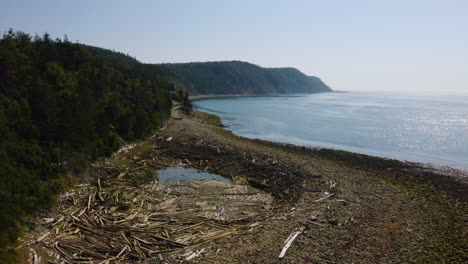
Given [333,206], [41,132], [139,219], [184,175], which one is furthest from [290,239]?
[41,132]

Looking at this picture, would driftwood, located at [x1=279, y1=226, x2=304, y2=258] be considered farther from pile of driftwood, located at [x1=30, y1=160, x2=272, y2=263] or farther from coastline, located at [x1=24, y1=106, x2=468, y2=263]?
pile of driftwood, located at [x1=30, y1=160, x2=272, y2=263]

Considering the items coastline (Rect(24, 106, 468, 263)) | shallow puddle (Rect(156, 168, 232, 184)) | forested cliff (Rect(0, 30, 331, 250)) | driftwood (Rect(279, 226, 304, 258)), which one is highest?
forested cliff (Rect(0, 30, 331, 250))

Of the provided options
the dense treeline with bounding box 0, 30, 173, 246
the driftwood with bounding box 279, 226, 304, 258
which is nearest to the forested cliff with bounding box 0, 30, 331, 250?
the dense treeline with bounding box 0, 30, 173, 246

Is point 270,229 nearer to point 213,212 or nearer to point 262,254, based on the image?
point 262,254

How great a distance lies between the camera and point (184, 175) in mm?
33031

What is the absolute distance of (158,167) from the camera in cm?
3516

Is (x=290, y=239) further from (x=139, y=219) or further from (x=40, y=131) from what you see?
(x=40, y=131)

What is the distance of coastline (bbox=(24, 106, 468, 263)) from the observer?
54.7ft

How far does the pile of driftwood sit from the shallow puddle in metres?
2.05

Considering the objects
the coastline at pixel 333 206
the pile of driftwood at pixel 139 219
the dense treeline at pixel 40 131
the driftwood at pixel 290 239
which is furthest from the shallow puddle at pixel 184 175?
the driftwood at pixel 290 239

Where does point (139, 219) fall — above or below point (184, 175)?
above

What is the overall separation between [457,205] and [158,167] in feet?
105

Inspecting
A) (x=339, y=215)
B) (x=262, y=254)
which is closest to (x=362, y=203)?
(x=339, y=215)

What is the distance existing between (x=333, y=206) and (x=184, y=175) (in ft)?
57.2
